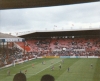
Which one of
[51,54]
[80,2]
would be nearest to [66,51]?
[51,54]

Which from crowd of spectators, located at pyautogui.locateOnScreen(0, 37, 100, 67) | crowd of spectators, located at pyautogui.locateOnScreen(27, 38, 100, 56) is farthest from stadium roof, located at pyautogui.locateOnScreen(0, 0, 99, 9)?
crowd of spectators, located at pyautogui.locateOnScreen(27, 38, 100, 56)

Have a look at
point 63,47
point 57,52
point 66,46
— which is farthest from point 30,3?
point 66,46

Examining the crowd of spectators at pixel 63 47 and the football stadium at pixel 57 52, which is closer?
the football stadium at pixel 57 52

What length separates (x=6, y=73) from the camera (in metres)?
8.32

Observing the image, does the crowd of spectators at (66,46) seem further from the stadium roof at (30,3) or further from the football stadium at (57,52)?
the stadium roof at (30,3)

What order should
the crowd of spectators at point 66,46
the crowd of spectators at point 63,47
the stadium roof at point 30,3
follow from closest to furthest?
the stadium roof at point 30,3, the crowd of spectators at point 63,47, the crowd of spectators at point 66,46

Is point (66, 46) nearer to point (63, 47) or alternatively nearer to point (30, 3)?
point (63, 47)

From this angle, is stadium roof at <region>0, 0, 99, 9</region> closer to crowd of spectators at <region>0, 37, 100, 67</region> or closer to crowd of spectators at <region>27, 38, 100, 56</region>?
crowd of spectators at <region>0, 37, 100, 67</region>

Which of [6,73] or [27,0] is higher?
[27,0]

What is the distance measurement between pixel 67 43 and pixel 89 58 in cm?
252

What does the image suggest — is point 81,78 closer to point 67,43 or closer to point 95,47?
point 95,47

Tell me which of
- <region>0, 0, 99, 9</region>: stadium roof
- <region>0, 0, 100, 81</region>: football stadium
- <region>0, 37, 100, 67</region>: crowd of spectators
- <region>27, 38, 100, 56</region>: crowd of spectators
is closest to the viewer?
<region>0, 0, 99, 9</region>: stadium roof

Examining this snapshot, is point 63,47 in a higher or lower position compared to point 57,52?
higher

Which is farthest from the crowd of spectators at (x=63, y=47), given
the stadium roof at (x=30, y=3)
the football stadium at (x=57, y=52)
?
the stadium roof at (x=30, y=3)
